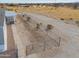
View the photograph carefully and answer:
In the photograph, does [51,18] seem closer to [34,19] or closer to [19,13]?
[34,19]

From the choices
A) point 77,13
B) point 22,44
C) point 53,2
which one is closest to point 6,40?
point 22,44

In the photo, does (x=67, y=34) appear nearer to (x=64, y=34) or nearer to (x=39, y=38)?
(x=64, y=34)

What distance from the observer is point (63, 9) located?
1.76 meters

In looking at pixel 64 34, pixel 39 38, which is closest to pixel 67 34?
pixel 64 34

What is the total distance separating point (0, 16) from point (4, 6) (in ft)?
0.33

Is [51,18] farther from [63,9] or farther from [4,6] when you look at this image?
[4,6]

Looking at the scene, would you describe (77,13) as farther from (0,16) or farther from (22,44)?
(0,16)

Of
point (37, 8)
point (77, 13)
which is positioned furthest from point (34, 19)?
point (77, 13)

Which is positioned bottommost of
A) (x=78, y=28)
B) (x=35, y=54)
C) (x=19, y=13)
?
(x=35, y=54)

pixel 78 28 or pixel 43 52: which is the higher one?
pixel 78 28

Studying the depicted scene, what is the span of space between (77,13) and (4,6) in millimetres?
686

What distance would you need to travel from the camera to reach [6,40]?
1730mm

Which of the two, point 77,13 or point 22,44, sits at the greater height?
point 77,13

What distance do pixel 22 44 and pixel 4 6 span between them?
401 millimetres
